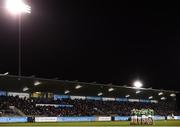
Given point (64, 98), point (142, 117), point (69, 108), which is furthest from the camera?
point (64, 98)

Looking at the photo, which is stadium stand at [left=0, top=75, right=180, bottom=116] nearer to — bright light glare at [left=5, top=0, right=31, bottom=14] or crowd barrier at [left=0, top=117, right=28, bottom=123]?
crowd barrier at [left=0, top=117, right=28, bottom=123]

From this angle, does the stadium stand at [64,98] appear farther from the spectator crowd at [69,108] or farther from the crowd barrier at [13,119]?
the crowd barrier at [13,119]

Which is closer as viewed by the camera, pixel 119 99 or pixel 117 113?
pixel 117 113

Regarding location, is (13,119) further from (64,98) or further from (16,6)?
(16,6)

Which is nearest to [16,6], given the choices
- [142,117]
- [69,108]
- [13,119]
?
[142,117]

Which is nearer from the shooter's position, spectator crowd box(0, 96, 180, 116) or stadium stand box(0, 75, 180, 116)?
spectator crowd box(0, 96, 180, 116)

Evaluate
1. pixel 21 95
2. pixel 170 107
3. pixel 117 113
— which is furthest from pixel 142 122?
pixel 170 107

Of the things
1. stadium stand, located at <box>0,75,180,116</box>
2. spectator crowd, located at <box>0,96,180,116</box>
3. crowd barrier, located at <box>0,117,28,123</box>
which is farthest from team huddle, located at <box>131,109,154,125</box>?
spectator crowd, located at <box>0,96,180,116</box>

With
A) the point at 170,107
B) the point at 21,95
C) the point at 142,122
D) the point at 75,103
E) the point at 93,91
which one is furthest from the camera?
the point at 170,107

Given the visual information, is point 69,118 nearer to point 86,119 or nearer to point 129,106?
point 86,119

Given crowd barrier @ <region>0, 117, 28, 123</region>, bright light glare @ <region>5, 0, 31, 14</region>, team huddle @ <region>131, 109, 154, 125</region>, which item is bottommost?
crowd barrier @ <region>0, 117, 28, 123</region>

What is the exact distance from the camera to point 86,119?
79.5 metres

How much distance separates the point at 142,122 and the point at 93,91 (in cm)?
5027

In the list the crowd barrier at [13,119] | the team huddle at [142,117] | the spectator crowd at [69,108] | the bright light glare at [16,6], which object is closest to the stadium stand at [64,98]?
the spectator crowd at [69,108]
